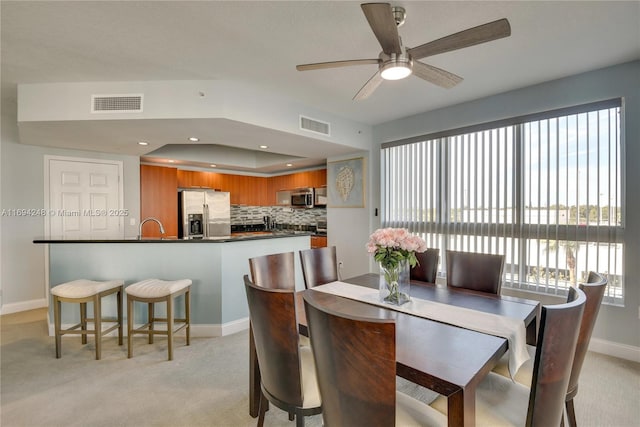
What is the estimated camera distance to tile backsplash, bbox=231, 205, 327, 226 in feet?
21.0

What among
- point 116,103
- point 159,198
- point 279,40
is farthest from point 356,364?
point 159,198

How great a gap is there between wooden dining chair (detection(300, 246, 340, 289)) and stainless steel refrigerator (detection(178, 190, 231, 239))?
3273 mm

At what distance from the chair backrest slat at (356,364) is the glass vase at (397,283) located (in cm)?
89

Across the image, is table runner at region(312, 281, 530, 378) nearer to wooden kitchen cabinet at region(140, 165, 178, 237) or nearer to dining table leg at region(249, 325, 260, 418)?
dining table leg at region(249, 325, 260, 418)

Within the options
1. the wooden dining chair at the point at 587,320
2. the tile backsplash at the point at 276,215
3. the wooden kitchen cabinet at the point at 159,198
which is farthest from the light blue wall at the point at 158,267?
the tile backsplash at the point at 276,215

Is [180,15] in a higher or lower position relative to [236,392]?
higher

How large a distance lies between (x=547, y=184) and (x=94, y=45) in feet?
13.7

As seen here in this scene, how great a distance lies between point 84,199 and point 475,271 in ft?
16.6

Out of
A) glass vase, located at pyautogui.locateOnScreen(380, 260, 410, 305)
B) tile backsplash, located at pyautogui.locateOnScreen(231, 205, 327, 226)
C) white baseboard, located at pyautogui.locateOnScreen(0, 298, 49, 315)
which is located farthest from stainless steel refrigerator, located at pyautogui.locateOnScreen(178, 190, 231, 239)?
glass vase, located at pyautogui.locateOnScreen(380, 260, 410, 305)

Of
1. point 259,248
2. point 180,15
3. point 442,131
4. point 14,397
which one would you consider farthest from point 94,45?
point 442,131

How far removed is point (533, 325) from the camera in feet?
5.76

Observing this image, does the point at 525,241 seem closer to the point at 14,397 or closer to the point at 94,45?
the point at 94,45

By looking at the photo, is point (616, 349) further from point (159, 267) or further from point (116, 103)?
point (116, 103)

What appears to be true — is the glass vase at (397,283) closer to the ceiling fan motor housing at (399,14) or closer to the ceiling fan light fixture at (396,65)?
the ceiling fan light fixture at (396,65)
